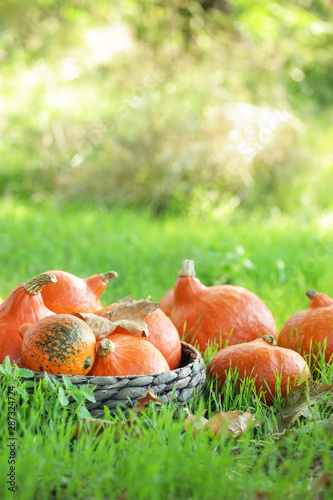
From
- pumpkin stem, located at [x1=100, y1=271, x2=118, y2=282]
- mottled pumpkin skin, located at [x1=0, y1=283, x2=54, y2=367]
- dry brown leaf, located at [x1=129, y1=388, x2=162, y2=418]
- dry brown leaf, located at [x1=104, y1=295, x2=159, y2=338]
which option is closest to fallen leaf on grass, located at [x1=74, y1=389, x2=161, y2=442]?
dry brown leaf, located at [x1=129, y1=388, x2=162, y2=418]

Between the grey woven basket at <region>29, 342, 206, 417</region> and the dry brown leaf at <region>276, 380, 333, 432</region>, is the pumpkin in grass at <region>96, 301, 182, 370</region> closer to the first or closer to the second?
the grey woven basket at <region>29, 342, 206, 417</region>

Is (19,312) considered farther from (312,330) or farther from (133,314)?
(312,330)

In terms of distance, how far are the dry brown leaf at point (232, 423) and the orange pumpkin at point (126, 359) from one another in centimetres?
27

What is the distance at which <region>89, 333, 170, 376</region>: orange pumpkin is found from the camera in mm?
1889

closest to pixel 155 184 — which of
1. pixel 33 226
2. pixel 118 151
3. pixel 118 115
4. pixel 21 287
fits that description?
pixel 118 151

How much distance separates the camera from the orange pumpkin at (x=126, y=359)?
189 centimetres

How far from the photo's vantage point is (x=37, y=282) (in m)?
2.00

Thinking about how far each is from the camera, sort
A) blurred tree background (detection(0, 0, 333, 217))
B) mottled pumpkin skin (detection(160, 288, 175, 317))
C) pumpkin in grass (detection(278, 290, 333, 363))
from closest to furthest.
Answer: pumpkin in grass (detection(278, 290, 333, 363)) < mottled pumpkin skin (detection(160, 288, 175, 317)) < blurred tree background (detection(0, 0, 333, 217))

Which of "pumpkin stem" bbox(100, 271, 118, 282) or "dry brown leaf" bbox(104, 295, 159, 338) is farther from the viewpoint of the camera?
"pumpkin stem" bbox(100, 271, 118, 282)

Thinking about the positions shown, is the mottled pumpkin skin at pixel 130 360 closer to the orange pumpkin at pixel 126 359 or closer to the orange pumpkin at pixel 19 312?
the orange pumpkin at pixel 126 359

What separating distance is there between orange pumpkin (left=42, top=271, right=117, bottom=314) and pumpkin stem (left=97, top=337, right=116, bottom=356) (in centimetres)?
42

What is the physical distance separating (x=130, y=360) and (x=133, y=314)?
24 centimetres

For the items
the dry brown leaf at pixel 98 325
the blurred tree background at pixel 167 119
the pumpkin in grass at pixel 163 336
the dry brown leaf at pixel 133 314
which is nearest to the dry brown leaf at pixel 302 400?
the pumpkin in grass at pixel 163 336

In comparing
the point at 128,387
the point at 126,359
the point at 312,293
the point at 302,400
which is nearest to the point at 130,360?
the point at 126,359
